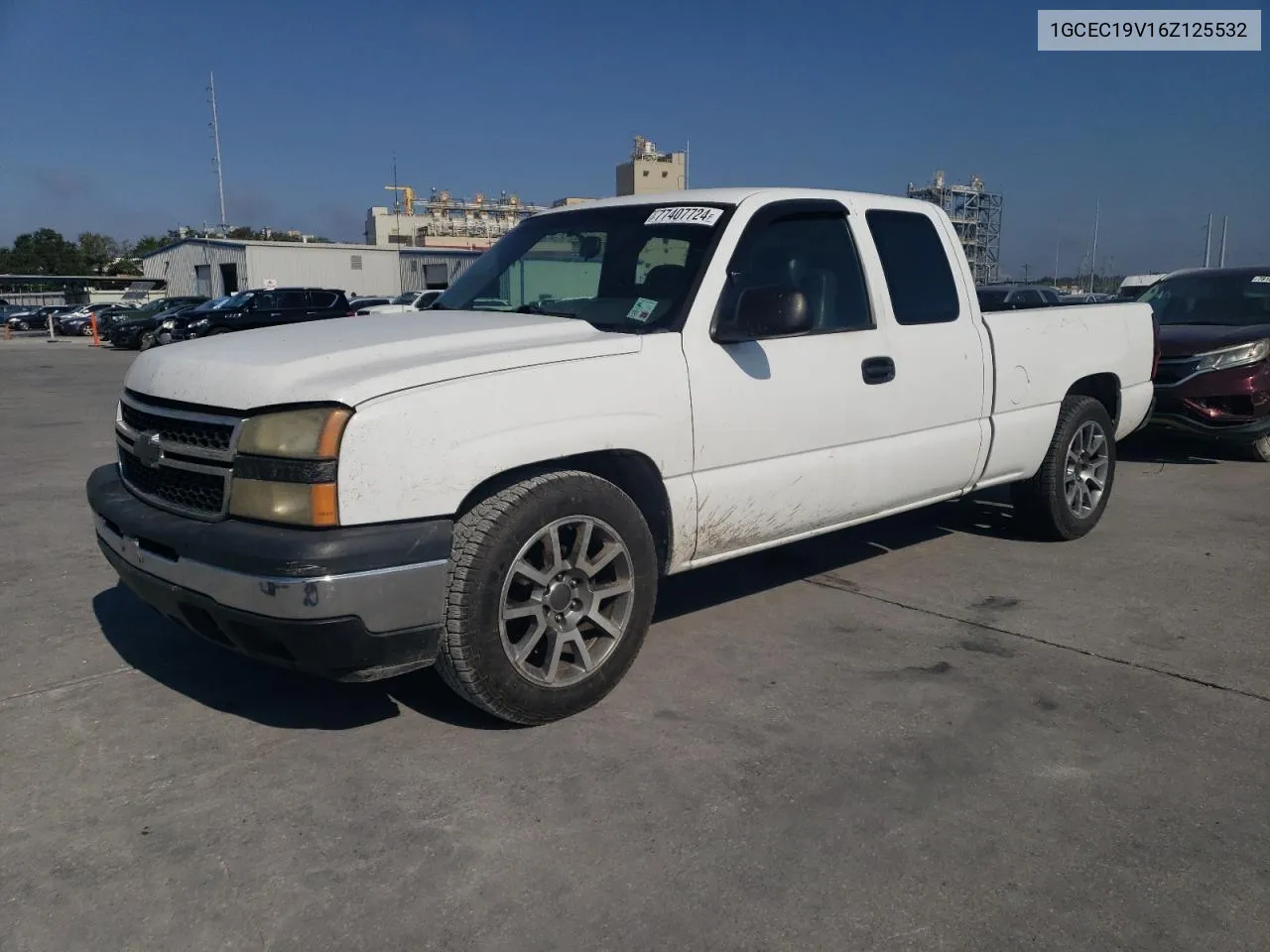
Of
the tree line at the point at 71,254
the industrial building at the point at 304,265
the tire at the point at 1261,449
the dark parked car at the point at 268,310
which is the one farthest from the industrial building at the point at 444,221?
the tire at the point at 1261,449

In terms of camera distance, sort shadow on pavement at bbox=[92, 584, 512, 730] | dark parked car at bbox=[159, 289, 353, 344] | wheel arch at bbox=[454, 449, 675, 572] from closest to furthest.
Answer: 1. wheel arch at bbox=[454, 449, 675, 572]
2. shadow on pavement at bbox=[92, 584, 512, 730]
3. dark parked car at bbox=[159, 289, 353, 344]

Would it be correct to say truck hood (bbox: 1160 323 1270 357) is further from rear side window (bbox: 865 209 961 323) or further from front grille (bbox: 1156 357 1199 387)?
rear side window (bbox: 865 209 961 323)

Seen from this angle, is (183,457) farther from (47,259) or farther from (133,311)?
(47,259)

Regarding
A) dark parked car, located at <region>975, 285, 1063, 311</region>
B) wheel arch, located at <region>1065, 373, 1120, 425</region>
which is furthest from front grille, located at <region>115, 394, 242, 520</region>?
dark parked car, located at <region>975, 285, 1063, 311</region>

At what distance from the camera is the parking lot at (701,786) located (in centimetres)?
245

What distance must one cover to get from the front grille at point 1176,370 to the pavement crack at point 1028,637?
4910mm

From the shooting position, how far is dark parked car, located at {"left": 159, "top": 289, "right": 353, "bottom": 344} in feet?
84.9

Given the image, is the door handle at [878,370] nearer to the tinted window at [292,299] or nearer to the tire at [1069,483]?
the tire at [1069,483]

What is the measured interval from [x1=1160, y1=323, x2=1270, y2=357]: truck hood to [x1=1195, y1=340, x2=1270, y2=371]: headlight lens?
0.17ft

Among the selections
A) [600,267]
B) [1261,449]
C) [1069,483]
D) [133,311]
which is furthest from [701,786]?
[133,311]

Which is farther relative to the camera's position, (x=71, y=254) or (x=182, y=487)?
(x=71, y=254)

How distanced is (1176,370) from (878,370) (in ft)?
17.6

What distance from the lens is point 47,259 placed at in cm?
9319

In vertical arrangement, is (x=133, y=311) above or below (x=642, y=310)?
above
